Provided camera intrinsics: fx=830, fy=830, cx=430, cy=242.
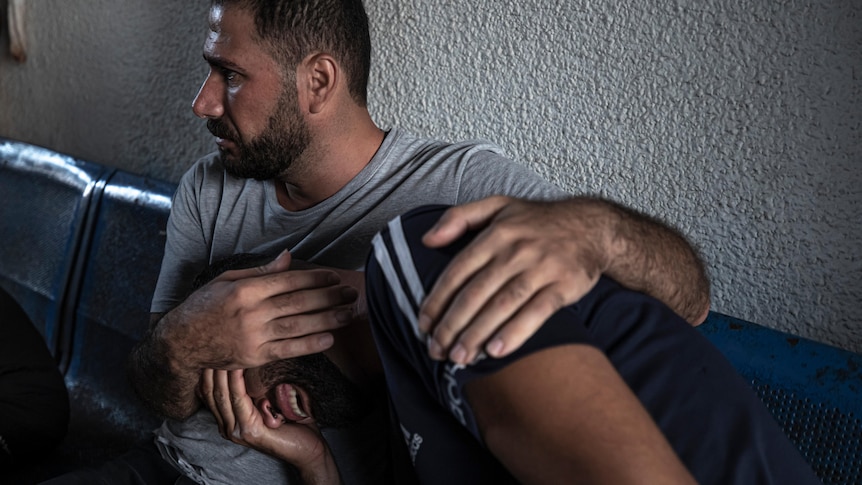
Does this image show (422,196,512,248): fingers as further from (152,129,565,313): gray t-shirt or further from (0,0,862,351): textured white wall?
(0,0,862,351): textured white wall

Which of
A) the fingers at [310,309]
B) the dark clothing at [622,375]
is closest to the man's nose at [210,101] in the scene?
the fingers at [310,309]

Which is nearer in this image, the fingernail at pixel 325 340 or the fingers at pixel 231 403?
Answer: the fingernail at pixel 325 340

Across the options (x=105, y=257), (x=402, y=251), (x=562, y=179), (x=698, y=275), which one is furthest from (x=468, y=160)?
(x=105, y=257)

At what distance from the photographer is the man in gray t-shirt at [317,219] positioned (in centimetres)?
92

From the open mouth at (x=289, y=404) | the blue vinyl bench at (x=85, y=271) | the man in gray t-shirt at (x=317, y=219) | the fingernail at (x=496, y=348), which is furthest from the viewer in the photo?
the blue vinyl bench at (x=85, y=271)

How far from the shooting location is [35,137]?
3.41 m

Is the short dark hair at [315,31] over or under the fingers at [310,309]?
over

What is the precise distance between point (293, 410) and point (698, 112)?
0.97 meters

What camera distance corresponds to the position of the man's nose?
1.74 meters

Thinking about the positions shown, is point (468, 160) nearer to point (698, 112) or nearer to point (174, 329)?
point (698, 112)

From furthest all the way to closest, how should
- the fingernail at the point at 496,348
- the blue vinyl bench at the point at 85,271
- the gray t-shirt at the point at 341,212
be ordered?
the blue vinyl bench at the point at 85,271, the gray t-shirt at the point at 341,212, the fingernail at the point at 496,348

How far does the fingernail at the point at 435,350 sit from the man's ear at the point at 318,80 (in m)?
1.02

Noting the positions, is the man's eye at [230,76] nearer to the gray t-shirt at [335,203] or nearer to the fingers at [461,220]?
the gray t-shirt at [335,203]

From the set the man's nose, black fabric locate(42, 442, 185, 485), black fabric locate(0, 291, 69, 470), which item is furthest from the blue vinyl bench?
the man's nose
